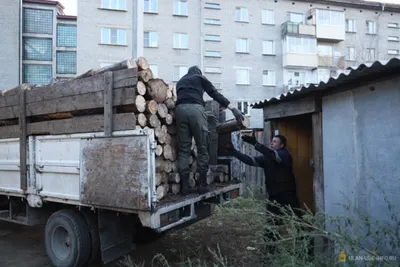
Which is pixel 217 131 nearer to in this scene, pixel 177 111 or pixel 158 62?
pixel 177 111

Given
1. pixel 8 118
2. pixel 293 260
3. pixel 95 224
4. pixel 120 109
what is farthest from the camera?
pixel 8 118

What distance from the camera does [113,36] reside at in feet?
85.9

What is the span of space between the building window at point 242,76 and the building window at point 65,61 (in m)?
13.5

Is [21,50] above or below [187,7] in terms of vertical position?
below

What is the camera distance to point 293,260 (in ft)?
10.6

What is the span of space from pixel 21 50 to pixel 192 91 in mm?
27619

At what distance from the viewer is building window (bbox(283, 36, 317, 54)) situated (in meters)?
29.0

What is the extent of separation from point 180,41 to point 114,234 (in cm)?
2469

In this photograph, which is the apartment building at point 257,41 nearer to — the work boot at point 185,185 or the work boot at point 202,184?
the work boot at point 202,184

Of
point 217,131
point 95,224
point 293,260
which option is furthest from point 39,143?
point 293,260

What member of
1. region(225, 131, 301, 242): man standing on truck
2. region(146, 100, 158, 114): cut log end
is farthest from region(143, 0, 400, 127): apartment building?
region(146, 100, 158, 114): cut log end

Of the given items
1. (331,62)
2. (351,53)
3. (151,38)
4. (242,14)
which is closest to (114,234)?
(151,38)

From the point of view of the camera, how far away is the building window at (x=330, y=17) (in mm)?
29948

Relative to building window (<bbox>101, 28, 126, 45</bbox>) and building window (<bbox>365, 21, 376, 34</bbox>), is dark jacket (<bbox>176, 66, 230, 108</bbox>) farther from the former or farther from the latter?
building window (<bbox>365, 21, 376, 34</bbox>)
